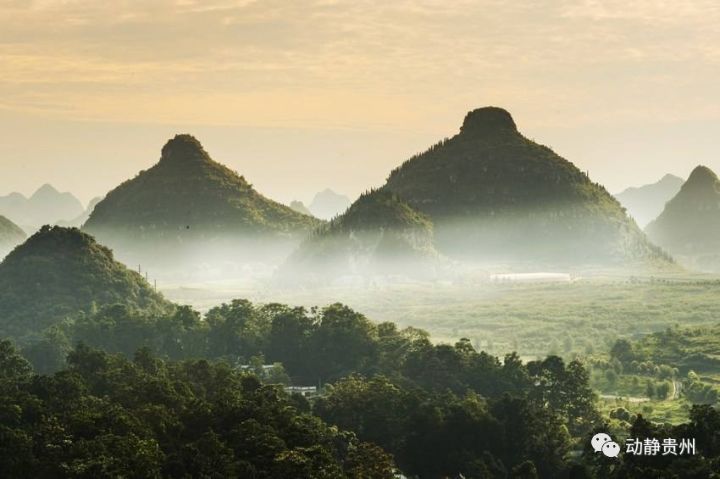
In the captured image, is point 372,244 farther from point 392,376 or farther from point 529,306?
point 392,376

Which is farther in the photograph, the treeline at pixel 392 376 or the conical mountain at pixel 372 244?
the conical mountain at pixel 372 244

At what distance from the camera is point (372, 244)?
18038 centimetres

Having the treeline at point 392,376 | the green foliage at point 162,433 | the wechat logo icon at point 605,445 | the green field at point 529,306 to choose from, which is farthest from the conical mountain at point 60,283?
the wechat logo icon at point 605,445

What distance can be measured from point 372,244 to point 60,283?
66.5 metres

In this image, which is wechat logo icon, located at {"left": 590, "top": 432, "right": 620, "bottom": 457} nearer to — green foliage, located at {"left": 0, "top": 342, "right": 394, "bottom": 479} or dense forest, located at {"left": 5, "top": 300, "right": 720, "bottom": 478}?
dense forest, located at {"left": 5, "top": 300, "right": 720, "bottom": 478}

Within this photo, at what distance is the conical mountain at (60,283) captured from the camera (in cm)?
11412

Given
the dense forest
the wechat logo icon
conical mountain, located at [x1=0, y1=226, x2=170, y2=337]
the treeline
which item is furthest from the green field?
the wechat logo icon

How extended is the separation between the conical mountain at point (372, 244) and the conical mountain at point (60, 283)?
5438 centimetres

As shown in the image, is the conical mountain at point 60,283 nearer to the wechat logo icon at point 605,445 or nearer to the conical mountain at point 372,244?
the conical mountain at point 372,244

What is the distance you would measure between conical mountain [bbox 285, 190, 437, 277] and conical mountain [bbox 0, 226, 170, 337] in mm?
54375

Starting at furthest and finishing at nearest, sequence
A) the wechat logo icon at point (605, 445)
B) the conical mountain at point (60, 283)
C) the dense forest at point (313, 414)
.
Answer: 1. the conical mountain at point (60, 283)
2. the wechat logo icon at point (605, 445)
3. the dense forest at point (313, 414)

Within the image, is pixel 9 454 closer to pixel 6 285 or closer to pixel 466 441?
pixel 466 441

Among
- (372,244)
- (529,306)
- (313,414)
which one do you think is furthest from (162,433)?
(372,244)

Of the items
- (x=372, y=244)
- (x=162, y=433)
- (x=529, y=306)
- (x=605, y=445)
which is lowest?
(x=605, y=445)
